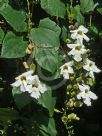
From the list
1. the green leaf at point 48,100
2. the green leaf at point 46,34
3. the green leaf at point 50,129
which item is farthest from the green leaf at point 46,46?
the green leaf at point 50,129

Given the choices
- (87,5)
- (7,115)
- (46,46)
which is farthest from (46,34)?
(7,115)

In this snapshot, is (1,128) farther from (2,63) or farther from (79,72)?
(79,72)

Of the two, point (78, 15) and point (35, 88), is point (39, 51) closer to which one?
point (35, 88)

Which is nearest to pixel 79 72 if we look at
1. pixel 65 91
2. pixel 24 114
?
pixel 65 91

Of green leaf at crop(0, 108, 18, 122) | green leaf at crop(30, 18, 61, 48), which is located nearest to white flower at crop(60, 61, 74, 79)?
green leaf at crop(30, 18, 61, 48)

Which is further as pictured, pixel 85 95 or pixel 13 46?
pixel 85 95

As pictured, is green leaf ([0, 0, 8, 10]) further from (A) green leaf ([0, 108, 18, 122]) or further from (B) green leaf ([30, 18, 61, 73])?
(A) green leaf ([0, 108, 18, 122])

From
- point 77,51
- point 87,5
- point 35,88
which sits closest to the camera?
point 35,88

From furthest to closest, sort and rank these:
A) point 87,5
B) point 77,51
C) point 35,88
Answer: point 87,5, point 77,51, point 35,88
